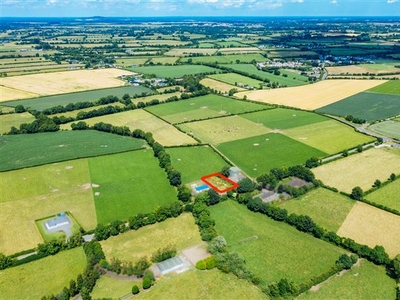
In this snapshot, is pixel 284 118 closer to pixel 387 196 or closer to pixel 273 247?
pixel 387 196

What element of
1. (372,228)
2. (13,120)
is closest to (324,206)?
(372,228)

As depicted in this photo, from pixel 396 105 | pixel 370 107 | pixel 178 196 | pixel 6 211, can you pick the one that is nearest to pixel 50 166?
pixel 6 211

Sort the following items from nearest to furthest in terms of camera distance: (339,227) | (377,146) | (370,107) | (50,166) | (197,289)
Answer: (197,289) < (339,227) < (50,166) < (377,146) < (370,107)

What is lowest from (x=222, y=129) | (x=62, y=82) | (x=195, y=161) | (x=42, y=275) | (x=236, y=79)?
(x=42, y=275)

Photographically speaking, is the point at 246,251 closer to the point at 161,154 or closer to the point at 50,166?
the point at 161,154

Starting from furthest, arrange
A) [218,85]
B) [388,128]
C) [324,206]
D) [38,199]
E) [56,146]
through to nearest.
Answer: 1. [218,85]
2. [388,128]
3. [56,146]
4. [38,199]
5. [324,206]

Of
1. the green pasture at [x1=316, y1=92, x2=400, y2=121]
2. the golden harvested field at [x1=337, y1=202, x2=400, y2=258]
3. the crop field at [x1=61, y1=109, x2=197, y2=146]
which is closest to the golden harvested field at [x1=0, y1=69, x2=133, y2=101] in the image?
the crop field at [x1=61, y1=109, x2=197, y2=146]
